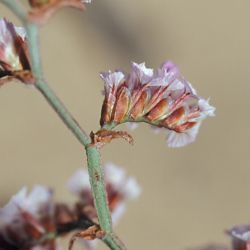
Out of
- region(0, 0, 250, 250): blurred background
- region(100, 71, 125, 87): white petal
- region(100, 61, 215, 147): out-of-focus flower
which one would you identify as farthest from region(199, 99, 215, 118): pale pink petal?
region(0, 0, 250, 250): blurred background

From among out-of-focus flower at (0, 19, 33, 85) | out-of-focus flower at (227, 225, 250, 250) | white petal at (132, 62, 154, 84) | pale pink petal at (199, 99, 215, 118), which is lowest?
out-of-focus flower at (227, 225, 250, 250)

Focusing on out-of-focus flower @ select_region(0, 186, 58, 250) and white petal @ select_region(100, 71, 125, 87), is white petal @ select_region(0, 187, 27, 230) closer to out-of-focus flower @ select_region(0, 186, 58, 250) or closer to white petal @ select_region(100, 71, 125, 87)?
out-of-focus flower @ select_region(0, 186, 58, 250)

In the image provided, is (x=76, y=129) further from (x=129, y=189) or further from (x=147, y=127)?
(x=147, y=127)

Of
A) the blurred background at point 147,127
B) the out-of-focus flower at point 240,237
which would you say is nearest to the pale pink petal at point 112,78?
the out-of-focus flower at point 240,237

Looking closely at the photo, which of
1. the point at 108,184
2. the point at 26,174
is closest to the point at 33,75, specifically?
the point at 108,184

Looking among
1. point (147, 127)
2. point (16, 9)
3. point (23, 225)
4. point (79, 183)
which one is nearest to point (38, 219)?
point (23, 225)

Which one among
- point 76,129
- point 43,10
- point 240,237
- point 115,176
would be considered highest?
point 43,10
